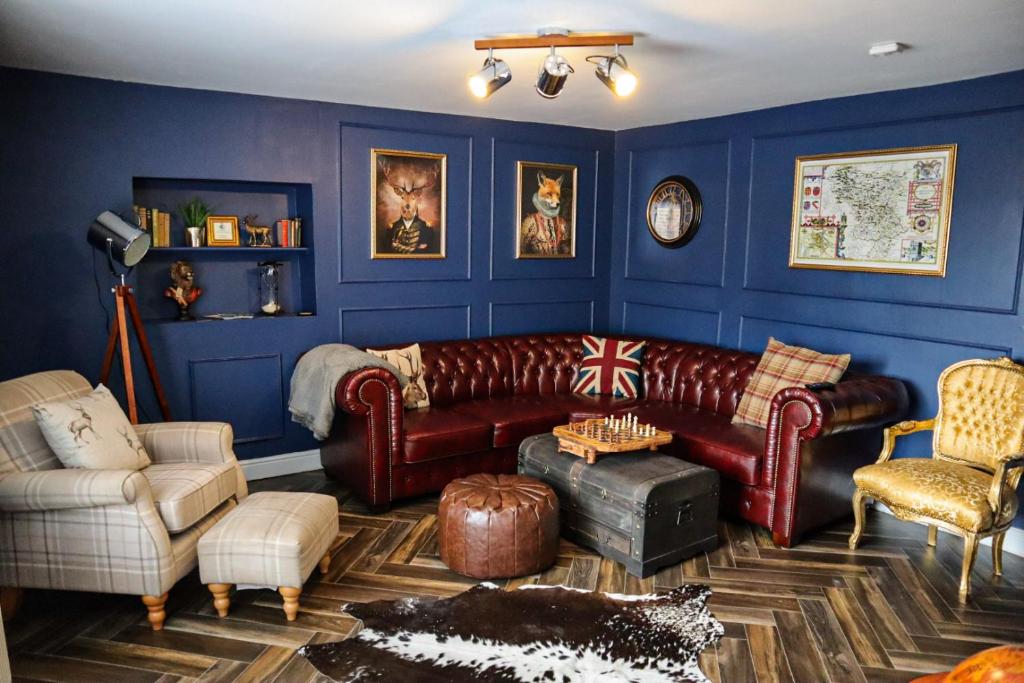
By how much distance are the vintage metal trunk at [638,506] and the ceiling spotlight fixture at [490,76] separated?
1.91 m

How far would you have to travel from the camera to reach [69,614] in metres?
3.06

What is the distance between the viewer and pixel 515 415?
4594 millimetres

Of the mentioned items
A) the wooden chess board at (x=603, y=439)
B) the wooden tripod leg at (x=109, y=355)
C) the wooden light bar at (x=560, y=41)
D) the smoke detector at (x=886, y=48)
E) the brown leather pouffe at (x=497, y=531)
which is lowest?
the brown leather pouffe at (x=497, y=531)

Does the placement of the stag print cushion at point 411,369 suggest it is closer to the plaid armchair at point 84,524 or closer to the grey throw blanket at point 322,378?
the grey throw blanket at point 322,378

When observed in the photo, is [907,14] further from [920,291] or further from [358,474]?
[358,474]

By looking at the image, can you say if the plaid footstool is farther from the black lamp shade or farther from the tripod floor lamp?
the black lamp shade

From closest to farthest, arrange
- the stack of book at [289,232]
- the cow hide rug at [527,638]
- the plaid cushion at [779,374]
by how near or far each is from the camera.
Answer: the cow hide rug at [527,638], the plaid cushion at [779,374], the stack of book at [289,232]

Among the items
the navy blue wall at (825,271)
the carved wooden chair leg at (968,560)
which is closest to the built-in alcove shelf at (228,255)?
the navy blue wall at (825,271)

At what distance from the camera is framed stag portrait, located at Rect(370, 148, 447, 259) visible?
16.4 ft

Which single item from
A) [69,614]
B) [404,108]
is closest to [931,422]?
[404,108]

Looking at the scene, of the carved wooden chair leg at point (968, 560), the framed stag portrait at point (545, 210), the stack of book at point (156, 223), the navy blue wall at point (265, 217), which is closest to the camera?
the carved wooden chair leg at point (968, 560)

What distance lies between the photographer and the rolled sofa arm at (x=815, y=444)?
145 inches

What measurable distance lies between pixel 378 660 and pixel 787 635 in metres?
1.65

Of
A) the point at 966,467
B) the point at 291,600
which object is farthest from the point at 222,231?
the point at 966,467
